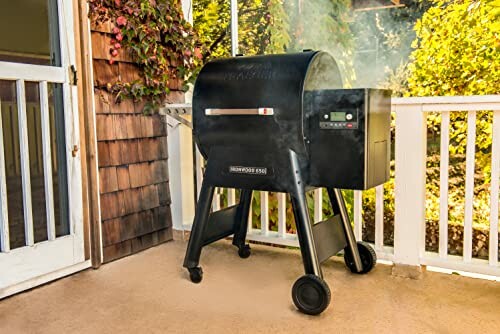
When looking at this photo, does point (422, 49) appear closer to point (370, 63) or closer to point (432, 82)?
point (432, 82)

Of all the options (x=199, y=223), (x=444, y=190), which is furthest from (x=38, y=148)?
(x=444, y=190)

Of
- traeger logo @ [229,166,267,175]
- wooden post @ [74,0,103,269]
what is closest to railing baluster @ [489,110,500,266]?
traeger logo @ [229,166,267,175]

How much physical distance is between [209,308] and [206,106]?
96 centimetres

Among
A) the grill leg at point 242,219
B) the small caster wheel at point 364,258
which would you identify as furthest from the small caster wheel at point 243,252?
the small caster wheel at point 364,258

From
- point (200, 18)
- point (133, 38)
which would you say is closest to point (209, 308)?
point (133, 38)

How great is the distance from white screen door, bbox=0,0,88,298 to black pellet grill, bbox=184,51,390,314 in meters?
0.71

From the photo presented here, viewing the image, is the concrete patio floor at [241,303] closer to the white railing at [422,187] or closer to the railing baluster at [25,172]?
the white railing at [422,187]

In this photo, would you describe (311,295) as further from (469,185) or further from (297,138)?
(469,185)

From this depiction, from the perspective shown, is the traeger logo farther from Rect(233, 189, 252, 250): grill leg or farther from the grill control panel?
Rect(233, 189, 252, 250): grill leg

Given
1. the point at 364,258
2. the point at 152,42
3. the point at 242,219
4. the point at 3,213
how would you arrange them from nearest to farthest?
the point at 3,213 < the point at 364,258 < the point at 242,219 < the point at 152,42

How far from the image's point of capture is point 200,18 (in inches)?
173

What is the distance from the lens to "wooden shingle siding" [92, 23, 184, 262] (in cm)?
275

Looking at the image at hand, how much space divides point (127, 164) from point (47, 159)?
1.80 ft

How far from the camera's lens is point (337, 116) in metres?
2.01
